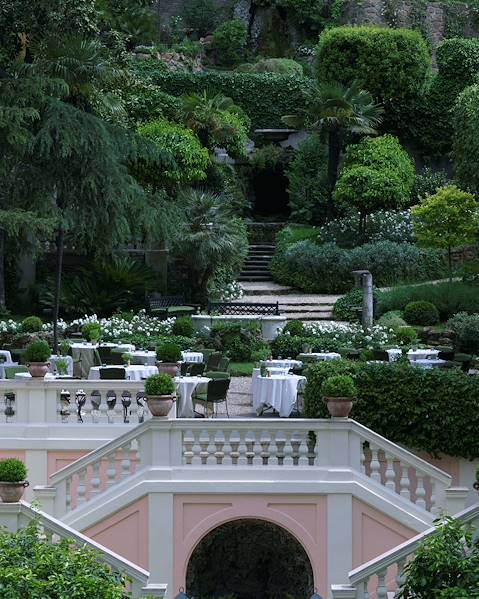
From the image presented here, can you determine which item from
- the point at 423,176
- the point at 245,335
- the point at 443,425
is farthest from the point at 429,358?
the point at 423,176

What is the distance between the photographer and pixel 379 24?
143 ft

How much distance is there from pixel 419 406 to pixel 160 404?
2952mm

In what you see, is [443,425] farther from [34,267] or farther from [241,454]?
[34,267]

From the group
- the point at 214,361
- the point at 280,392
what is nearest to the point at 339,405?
the point at 280,392

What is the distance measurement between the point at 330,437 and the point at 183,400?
4415 mm

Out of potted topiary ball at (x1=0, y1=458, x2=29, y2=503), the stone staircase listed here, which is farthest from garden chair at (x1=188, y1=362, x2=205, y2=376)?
the stone staircase

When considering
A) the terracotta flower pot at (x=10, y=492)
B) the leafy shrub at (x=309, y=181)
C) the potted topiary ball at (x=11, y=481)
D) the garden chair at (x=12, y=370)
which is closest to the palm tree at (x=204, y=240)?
the leafy shrub at (x=309, y=181)

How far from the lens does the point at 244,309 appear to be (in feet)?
97.6

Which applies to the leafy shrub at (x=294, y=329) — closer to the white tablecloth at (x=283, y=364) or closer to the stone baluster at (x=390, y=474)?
the white tablecloth at (x=283, y=364)

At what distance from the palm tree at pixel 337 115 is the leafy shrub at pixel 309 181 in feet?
2.02

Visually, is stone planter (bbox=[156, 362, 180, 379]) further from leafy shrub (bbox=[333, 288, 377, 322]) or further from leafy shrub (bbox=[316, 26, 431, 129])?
leafy shrub (bbox=[316, 26, 431, 129])

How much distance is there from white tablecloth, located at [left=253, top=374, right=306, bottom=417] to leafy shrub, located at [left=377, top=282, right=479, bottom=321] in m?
10.0

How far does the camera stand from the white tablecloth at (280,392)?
20.6 metres

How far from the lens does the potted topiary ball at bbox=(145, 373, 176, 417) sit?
1579 cm
